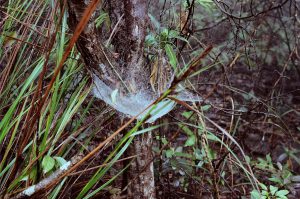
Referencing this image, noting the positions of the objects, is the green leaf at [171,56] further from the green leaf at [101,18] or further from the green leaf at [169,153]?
the green leaf at [169,153]

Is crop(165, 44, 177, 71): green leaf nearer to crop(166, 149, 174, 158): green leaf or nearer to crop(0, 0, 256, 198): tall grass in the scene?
crop(0, 0, 256, 198): tall grass

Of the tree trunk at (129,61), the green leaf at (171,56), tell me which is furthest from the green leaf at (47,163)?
the green leaf at (171,56)

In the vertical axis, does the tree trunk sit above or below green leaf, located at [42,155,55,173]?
above

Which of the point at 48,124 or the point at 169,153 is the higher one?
A: the point at 48,124

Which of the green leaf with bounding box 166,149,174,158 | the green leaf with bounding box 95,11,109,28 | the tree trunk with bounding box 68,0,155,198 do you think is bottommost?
the green leaf with bounding box 166,149,174,158

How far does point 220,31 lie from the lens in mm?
3320

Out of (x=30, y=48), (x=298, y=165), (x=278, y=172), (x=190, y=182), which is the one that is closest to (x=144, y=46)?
(x=30, y=48)

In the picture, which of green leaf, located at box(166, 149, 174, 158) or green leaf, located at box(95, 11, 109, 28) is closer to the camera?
green leaf, located at box(95, 11, 109, 28)

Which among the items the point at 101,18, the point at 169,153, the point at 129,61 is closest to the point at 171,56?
the point at 129,61

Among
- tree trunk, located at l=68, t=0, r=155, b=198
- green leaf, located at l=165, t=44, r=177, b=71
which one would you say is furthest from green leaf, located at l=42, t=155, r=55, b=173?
green leaf, located at l=165, t=44, r=177, b=71

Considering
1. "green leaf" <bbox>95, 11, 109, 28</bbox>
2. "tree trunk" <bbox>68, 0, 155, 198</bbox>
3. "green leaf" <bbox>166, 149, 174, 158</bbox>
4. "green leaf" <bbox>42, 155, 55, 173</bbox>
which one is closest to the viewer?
"green leaf" <bbox>42, 155, 55, 173</bbox>

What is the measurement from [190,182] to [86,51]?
2.74ft

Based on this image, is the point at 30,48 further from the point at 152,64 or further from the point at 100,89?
the point at 152,64

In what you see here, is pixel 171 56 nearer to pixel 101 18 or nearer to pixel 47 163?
pixel 101 18
